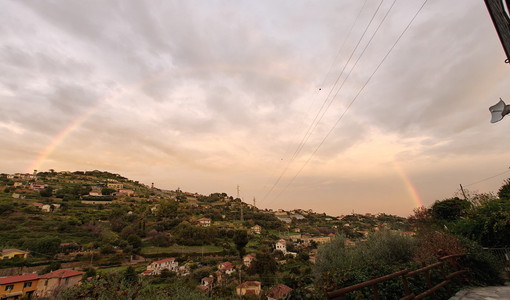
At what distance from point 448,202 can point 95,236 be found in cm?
7825

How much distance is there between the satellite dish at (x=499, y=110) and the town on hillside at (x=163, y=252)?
5.51 metres

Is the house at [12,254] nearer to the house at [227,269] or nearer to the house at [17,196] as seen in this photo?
the house at [227,269]

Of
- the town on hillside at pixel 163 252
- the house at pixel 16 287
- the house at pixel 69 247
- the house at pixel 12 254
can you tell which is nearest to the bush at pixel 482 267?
the town on hillside at pixel 163 252

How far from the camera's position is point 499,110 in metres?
4.95

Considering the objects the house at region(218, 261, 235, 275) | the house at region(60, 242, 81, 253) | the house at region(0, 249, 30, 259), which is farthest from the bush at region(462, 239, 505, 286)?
the house at region(60, 242, 81, 253)

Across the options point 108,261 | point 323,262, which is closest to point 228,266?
point 108,261

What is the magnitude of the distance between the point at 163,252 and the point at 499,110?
64.4m

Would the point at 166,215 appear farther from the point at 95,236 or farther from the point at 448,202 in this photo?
the point at 448,202

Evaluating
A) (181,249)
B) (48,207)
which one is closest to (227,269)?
(181,249)

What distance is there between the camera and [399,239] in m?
12.2

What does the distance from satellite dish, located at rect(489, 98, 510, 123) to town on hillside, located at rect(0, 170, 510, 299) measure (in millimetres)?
5514

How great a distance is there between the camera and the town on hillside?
6.91 metres

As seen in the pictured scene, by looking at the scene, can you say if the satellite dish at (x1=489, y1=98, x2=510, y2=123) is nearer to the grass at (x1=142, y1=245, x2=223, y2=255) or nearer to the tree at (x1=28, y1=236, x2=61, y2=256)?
the grass at (x1=142, y1=245, x2=223, y2=255)

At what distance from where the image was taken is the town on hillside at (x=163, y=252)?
6914 mm
